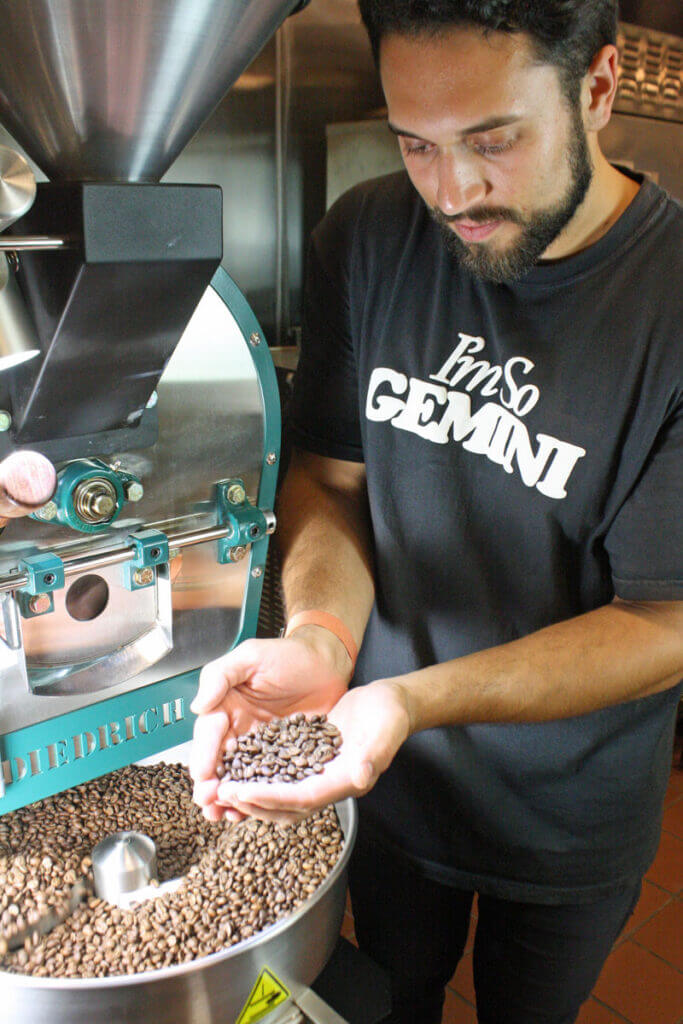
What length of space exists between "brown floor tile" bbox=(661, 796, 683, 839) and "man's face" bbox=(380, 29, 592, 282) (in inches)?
85.0

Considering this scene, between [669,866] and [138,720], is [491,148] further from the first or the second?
Answer: [669,866]

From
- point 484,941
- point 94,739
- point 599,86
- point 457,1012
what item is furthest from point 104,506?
point 457,1012

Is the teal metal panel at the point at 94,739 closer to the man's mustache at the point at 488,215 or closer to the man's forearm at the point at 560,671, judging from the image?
the man's forearm at the point at 560,671

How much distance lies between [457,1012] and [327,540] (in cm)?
140

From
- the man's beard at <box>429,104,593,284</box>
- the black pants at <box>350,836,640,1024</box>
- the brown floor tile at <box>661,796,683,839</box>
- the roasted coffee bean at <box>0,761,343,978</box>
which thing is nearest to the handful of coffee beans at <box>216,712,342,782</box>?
the roasted coffee bean at <box>0,761,343,978</box>

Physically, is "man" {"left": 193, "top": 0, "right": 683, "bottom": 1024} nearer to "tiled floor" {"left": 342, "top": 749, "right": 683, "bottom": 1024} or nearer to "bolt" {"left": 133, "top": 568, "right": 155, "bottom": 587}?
"bolt" {"left": 133, "top": 568, "right": 155, "bottom": 587}

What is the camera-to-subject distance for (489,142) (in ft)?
3.29

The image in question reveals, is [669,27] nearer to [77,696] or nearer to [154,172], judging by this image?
[154,172]

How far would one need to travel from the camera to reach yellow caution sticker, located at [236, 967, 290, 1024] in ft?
2.77

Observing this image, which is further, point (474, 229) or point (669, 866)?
point (669, 866)

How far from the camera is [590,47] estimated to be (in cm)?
101

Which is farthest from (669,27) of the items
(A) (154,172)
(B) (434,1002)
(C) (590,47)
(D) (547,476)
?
(B) (434,1002)

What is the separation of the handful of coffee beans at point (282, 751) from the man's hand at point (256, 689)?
0.02 meters

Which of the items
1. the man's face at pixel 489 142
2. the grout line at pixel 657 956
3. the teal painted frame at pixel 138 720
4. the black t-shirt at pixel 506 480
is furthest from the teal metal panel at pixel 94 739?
the grout line at pixel 657 956
